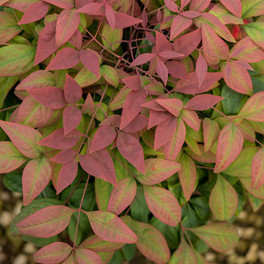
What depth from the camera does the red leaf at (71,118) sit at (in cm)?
55

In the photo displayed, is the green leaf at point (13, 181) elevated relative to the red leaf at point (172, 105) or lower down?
lower down

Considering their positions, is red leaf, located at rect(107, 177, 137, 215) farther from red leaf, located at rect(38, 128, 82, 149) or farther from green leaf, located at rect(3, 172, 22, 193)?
green leaf, located at rect(3, 172, 22, 193)

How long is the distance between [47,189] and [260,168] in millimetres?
520

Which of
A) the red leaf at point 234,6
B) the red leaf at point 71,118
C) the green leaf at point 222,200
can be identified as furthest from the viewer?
the green leaf at point 222,200

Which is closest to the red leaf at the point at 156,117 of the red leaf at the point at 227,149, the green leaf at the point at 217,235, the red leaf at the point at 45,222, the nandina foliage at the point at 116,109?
the nandina foliage at the point at 116,109

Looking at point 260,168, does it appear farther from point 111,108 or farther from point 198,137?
point 111,108

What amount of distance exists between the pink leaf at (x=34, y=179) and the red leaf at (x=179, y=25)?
13.0 inches

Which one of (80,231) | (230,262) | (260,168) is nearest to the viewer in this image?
(260,168)

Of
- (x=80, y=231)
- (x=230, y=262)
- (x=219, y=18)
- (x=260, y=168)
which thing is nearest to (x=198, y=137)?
(x=260, y=168)

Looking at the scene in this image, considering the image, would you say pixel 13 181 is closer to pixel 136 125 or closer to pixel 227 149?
pixel 136 125

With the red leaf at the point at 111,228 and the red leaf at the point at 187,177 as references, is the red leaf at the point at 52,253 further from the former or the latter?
the red leaf at the point at 187,177

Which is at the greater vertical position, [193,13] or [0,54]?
[193,13]

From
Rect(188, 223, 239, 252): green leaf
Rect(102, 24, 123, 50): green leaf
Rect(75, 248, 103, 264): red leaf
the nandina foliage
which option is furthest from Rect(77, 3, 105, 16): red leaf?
Rect(188, 223, 239, 252): green leaf

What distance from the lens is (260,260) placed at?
1.21 meters
